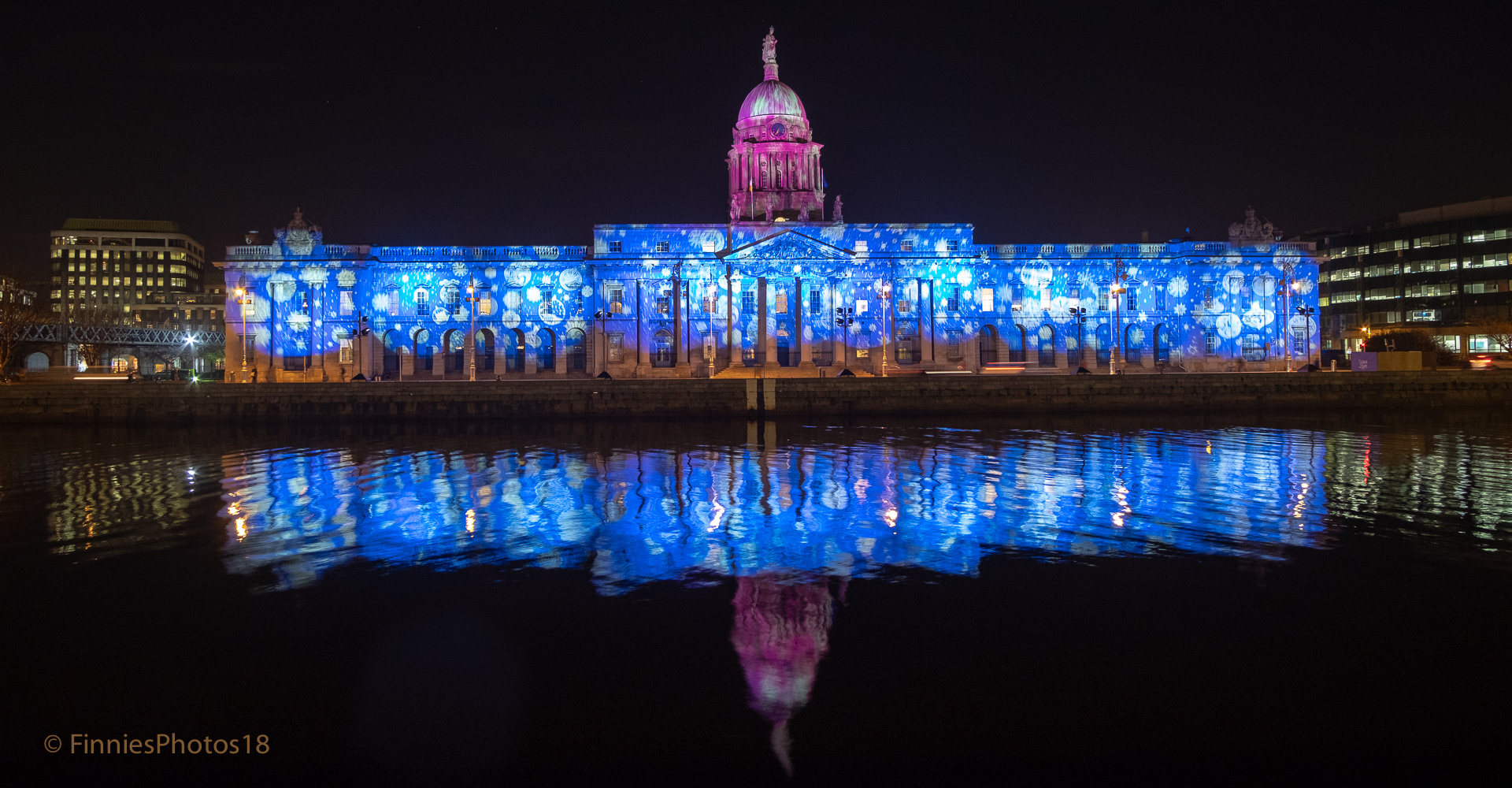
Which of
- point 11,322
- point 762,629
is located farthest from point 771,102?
point 762,629

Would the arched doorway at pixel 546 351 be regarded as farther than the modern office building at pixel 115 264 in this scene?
No

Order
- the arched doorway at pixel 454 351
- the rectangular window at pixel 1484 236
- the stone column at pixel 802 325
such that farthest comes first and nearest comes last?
the rectangular window at pixel 1484 236
the arched doorway at pixel 454 351
the stone column at pixel 802 325

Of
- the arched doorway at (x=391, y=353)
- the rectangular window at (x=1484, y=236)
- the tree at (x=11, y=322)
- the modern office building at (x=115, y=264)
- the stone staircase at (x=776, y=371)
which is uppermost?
the modern office building at (x=115, y=264)

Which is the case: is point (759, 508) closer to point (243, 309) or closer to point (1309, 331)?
point (243, 309)

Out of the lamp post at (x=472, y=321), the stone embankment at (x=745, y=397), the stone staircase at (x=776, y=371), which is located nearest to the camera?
the stone embankment at (x=745, y=397)

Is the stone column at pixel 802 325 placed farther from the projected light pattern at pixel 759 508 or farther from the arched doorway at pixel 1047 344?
the projected light pattern at pixel 759 508

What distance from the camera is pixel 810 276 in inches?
2724

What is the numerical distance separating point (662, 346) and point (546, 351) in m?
8.97

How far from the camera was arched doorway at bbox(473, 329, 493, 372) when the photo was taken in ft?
229

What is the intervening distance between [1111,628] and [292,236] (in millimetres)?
70556

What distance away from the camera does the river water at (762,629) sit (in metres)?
7.58

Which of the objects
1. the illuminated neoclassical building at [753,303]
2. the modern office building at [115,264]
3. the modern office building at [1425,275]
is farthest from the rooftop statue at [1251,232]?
the modern office building at [115,264]

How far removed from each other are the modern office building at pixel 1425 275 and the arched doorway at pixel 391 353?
280 feet

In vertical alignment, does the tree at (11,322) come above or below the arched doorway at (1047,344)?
above
